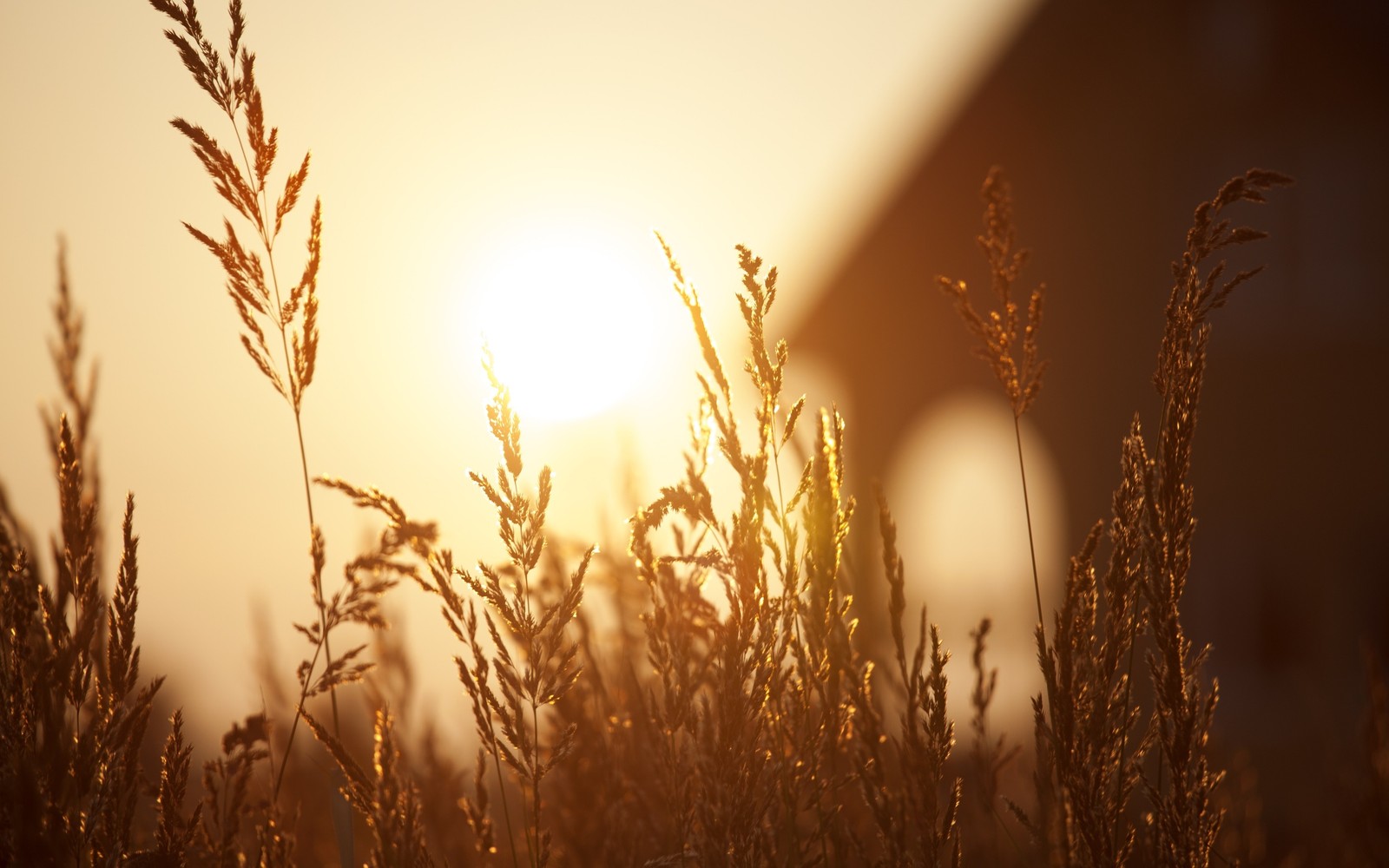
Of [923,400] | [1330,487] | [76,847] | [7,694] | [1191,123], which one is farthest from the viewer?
[923,400]

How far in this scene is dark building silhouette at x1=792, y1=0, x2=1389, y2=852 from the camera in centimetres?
1270

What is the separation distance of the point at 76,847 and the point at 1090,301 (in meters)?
13.8

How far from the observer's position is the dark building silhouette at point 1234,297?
1270 cm

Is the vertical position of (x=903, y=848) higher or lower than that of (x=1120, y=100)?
lower

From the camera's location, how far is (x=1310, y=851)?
316 centimetres

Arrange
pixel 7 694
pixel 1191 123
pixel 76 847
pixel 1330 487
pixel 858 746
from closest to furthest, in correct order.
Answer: pixel 76 847 < pixel 7 694 < pixel 858 746 < pixel 1330 487 < pixel 1191 123

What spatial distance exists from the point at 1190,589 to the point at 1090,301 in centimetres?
382

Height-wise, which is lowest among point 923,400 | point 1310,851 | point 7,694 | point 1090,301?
point 1310,851

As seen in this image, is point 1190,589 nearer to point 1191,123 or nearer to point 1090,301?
point 1090,301

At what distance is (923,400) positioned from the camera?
579 inches

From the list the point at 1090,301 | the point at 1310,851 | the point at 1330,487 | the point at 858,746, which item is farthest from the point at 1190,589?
the point at 858,746

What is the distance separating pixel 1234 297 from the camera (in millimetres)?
13141

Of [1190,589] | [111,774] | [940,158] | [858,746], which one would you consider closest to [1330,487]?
[1190,589]

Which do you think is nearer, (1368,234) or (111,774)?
(111,774)
